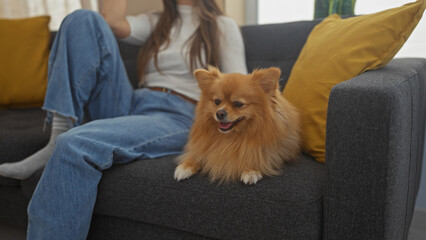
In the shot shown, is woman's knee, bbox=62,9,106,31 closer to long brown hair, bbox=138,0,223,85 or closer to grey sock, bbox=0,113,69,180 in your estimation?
long brown hair, bbox=138,0,223,85

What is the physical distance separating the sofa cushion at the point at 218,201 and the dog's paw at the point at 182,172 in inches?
0.8

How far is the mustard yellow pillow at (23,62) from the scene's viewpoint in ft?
7.57

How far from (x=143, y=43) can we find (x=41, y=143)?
852 millimetres

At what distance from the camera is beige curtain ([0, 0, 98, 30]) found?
3326 mm

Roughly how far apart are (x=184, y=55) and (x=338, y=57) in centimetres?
89

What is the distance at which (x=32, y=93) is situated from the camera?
91.4 inches

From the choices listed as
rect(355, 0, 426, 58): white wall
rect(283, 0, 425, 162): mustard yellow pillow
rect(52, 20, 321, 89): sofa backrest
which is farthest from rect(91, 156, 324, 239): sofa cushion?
rect(355, 0, 426, 58): white wall

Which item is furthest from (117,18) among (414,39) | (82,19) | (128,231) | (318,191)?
(414,39)

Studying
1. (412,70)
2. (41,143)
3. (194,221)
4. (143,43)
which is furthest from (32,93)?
(412,70)

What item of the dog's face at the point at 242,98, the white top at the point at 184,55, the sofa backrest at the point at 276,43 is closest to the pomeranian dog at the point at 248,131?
the dog's face at the point at 242,98

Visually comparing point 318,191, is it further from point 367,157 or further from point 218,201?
point 218,201

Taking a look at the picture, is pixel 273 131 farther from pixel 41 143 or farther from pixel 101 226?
pixel 41 143

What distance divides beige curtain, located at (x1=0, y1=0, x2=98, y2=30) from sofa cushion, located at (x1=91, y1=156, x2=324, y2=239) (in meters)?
2.59

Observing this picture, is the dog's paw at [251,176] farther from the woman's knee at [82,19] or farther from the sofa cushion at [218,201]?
the woman's knee at [82,19]
